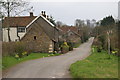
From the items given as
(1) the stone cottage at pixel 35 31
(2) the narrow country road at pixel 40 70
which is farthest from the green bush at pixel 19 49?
(1) the stone cottage at pixel 35 31

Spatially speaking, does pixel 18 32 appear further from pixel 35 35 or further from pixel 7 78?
pixel 7 78

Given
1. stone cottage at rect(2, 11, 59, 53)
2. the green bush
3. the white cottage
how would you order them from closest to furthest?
the green bush, stone cottage at rect(2, 11, 59, 53), the white cottage

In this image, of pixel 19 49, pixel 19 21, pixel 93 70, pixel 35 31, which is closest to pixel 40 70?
pixel 93 70

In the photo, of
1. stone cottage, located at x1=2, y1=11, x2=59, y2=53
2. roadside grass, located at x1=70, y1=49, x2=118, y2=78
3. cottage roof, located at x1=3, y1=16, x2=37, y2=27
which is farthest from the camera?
cottage roof, located at x1=3, y1=16, x2=37, y2=27

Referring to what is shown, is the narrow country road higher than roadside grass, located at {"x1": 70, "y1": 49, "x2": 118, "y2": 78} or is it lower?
lower

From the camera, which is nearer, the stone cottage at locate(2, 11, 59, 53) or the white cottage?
the stone cottage at locate(2, 11, 59, 53)

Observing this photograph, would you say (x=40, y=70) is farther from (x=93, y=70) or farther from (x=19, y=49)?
(x=19, y=49)

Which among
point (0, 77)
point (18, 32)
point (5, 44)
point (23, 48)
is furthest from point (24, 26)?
point (0, 77)

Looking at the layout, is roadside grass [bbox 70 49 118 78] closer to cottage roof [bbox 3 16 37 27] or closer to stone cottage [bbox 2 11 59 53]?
stone cottage [bbox 2 11 59 53]

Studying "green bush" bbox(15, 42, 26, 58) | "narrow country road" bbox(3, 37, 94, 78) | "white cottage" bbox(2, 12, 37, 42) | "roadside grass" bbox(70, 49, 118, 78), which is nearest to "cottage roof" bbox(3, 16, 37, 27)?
"white cottage" bbox(2, 12, 37, 42)

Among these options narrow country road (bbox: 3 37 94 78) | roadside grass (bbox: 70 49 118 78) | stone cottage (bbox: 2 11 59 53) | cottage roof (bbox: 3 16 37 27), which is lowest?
narrow country road (bbox: 3 37 94 78)

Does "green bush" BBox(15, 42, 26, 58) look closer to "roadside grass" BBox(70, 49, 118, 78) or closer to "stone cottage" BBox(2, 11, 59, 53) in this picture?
"stone cottage" BBox(2, 11, 59, 53)

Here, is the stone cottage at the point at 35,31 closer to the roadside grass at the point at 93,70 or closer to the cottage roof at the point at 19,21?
the cottage roof at the point at 19,21

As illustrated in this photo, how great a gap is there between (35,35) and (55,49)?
197 inches
